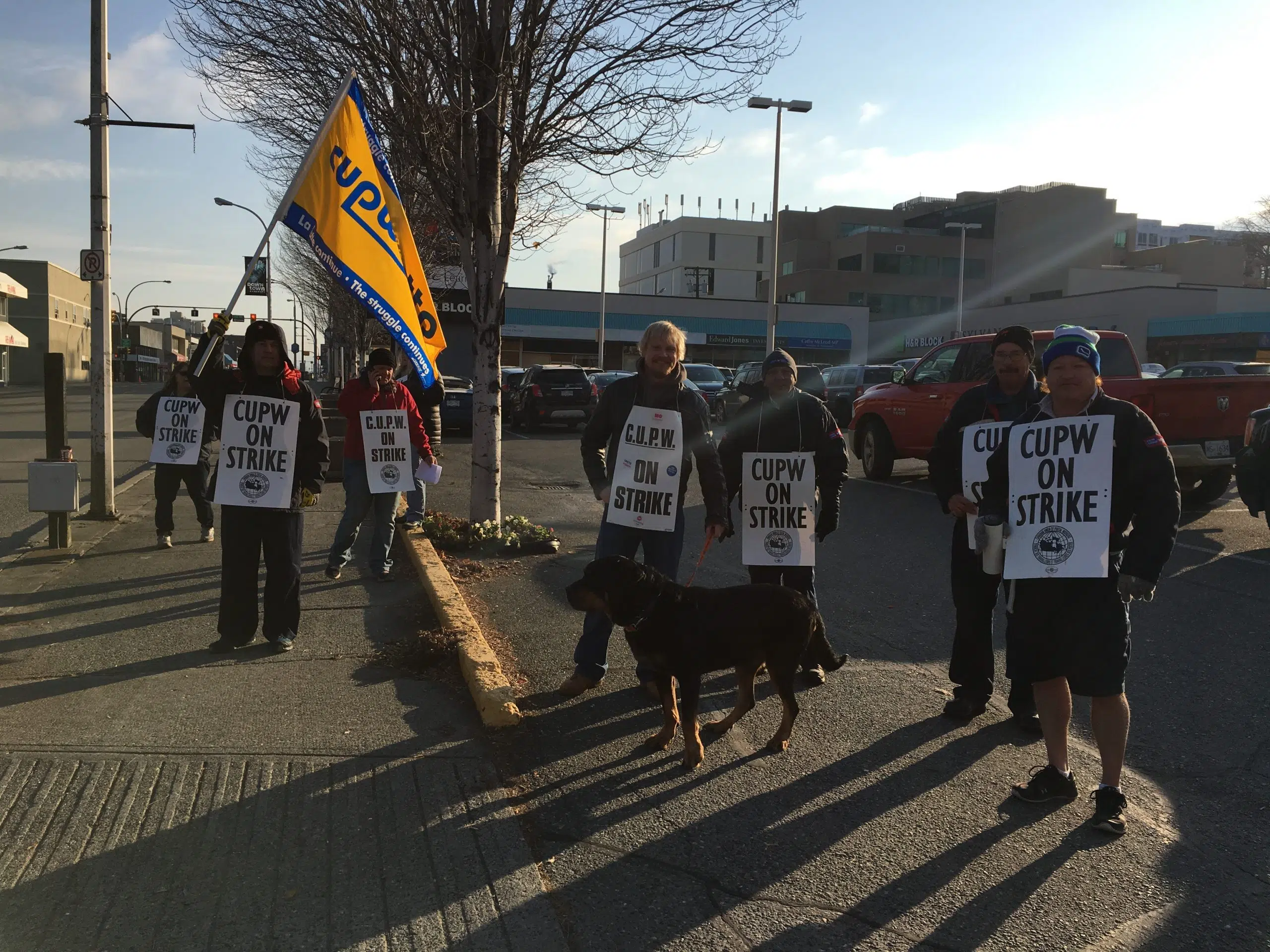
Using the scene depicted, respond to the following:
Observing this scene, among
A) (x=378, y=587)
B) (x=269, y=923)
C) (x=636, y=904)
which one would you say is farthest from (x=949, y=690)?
(x=378, y=587)

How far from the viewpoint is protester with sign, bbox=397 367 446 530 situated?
8867 mm

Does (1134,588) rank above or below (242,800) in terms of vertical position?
above

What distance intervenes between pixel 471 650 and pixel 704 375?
A: 81.4ft

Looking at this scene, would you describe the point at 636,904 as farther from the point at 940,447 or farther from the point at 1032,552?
the point at 940,447

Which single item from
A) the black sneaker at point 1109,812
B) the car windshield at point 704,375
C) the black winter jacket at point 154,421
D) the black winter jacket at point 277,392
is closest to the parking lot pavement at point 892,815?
the black sneaker at point 1109,812

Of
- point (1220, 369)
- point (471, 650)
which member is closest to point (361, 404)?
point (471, 650)

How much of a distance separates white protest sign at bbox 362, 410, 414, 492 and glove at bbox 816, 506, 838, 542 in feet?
12.9

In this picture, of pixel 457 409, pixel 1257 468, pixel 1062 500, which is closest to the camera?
pixel 1062 500

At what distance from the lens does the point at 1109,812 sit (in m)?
3.79

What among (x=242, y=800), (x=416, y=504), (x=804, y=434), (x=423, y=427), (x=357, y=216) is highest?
(x=357, y=216)

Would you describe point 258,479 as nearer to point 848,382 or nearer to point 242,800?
point 242,800

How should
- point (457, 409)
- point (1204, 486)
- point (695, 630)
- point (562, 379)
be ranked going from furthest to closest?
1. point (562, 379)
2. point (457, 409)
3. point (1204, 486)
4. point (695, 630)

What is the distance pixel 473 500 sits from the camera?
9328mm

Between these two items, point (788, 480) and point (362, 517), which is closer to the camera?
A: point (788, 480)
